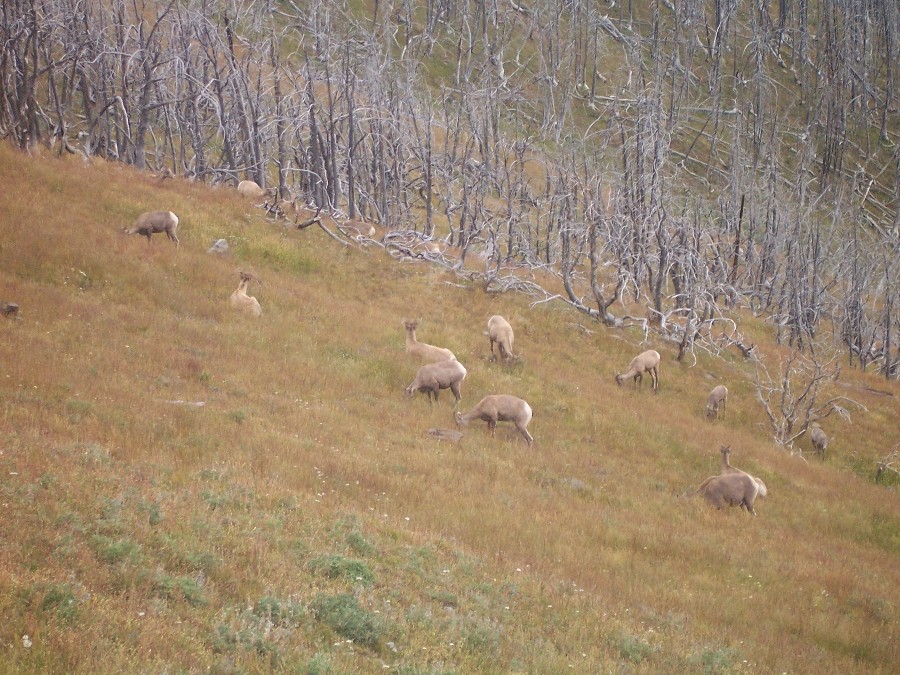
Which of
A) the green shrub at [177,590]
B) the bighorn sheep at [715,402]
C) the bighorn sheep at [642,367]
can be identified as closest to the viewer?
the green shrub at [177,590]

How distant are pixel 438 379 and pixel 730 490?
6.38 meters

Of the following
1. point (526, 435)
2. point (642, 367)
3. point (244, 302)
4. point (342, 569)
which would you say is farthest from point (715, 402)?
point (342, 569)

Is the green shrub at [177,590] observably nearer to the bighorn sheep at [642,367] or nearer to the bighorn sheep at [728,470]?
the bighorn sheep at [728,470]

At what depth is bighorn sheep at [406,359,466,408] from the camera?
1772 cm

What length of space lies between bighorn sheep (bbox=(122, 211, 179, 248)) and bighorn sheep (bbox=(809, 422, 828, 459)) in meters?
18.9

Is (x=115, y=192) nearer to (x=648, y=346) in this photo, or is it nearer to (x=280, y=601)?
(x=648, y=346)

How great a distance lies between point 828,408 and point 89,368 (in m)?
24.0

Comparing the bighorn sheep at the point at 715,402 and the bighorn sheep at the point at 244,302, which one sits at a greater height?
the bighorn sheep at the point at 244,302

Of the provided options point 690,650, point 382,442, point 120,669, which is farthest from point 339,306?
point 120,669

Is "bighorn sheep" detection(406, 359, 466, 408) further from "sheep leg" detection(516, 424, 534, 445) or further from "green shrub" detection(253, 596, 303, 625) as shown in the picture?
"green shrub" detection(253, 596, 303, 625)

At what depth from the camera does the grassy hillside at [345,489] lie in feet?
22.2

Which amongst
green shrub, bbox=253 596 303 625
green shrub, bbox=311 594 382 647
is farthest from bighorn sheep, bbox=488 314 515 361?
green shrub, bbox=253 596 303 625

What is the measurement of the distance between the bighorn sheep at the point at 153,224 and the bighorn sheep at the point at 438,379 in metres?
8.28

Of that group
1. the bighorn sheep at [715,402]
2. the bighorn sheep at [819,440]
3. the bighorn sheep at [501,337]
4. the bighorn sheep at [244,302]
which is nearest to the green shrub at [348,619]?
the bighorn sheep at [244,302]
